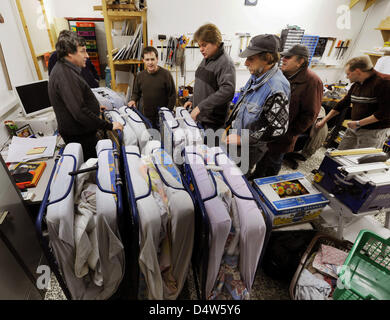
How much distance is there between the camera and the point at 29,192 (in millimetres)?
1441

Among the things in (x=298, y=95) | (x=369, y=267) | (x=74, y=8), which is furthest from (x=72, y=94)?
(x=74, y=8)

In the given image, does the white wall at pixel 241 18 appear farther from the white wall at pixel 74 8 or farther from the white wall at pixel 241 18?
the white wall at pixel 74 8

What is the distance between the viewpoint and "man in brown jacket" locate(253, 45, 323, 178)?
2020mm

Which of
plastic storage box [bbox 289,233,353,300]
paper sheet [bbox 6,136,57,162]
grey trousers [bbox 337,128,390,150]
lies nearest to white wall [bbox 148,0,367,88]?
grey trousers [bbox 337,128,390,150]

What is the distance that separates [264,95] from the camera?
1.46 metres

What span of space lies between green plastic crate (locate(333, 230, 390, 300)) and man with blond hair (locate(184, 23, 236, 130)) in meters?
1.47

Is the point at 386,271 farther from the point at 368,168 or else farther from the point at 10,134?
the point at 10,134

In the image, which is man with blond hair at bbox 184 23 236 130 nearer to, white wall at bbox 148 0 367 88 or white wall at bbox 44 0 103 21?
white wall at bbox 148 0 367 88

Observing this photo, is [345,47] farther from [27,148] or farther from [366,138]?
[27,148]

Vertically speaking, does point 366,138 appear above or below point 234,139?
below

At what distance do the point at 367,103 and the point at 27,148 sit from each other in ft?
11.2
